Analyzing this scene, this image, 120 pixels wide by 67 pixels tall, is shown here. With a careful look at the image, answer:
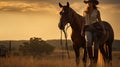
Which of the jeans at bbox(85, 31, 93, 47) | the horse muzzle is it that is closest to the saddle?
the jeans at bbox(85, 31, 93, 47)

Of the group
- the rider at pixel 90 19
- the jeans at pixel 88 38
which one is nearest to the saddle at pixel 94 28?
the rider at pixel 90 19

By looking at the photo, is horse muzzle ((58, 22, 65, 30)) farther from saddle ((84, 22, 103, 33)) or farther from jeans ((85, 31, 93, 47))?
jeans ((85, 31, 93, 47))

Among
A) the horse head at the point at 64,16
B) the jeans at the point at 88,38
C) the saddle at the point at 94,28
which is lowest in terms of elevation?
the jeans at the point at 88,38

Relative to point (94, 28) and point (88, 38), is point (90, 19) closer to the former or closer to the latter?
point (94, 28)

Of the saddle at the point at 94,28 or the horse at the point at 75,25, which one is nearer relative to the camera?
the saddle at the point at 94,28

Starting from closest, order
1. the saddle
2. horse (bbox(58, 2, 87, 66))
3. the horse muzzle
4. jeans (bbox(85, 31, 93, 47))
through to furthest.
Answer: jeans (bbox(85, 31, 93, 47))
the saddle
the horse muzzle
horse (bbox(58, 2, 87, 66))

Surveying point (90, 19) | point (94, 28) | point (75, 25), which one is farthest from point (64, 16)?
point (94, 28)

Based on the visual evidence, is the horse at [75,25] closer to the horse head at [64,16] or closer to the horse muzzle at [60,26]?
the horse head at [64,16]

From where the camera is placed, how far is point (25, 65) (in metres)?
16.5

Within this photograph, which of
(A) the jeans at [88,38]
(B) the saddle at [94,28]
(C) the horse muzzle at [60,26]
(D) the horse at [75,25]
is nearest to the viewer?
(A) the jeans at [88,38]

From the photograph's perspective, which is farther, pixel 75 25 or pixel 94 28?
pixel 75 25

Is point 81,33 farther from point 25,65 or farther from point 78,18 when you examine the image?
point 25,65

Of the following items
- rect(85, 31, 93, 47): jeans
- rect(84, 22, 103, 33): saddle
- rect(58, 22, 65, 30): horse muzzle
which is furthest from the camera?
rect(58, 22, 65, 30): horse muzzle

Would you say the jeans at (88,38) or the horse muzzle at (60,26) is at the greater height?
the horse muzzle at (60,26)
